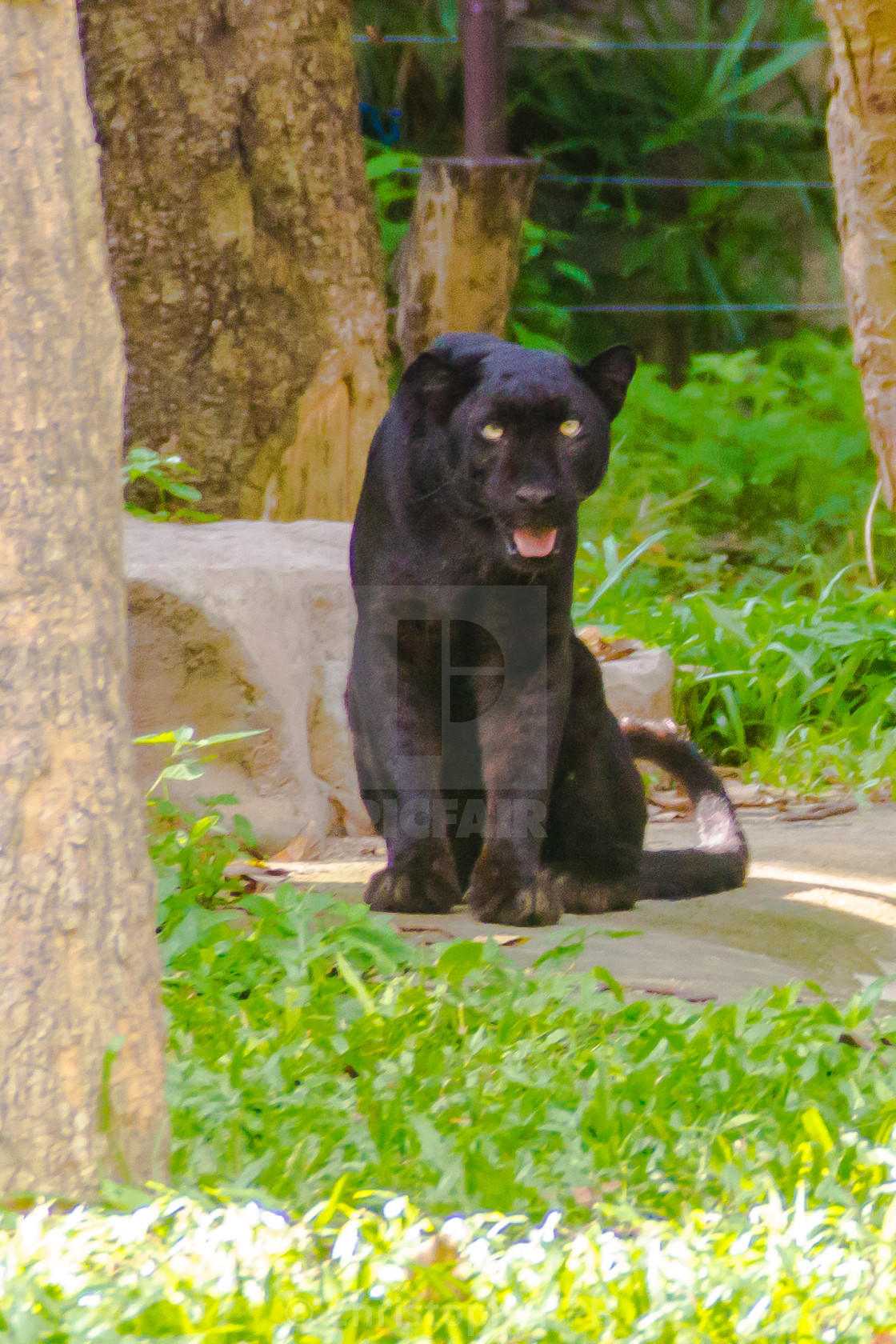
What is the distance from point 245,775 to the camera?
3.44 metres

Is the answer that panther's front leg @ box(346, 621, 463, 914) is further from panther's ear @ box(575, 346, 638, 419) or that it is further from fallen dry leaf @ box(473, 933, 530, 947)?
panther's ear @ box(575, 346, 638, 419)

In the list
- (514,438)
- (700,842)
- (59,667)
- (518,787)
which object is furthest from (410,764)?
(59,667)

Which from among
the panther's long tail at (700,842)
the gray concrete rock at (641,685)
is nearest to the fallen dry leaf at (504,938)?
the panther's long tail at (700,842)

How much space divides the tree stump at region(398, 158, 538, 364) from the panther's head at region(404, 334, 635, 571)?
8.22 ft

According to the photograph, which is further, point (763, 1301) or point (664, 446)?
point (664, 446)

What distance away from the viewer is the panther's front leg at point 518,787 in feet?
8.43

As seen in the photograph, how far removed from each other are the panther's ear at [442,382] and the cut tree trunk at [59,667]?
1225 mm

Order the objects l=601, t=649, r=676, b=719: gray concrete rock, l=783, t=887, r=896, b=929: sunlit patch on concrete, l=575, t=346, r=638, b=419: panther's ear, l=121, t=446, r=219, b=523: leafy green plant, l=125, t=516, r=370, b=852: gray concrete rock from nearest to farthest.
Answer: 1. l=575, t=346, r=638, b=419: panther's ear
2. l=783, t=887, r=896, b=929: sunlit patch on concrete
3. l=125, t=516, r=370, b=852: gray concrete rock
4. l=121, t=446, r=219, b=523: leafy green plant
5. l=601, t=649, r=676, b=719: gray concrete rock

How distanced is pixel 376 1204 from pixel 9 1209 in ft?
1.15

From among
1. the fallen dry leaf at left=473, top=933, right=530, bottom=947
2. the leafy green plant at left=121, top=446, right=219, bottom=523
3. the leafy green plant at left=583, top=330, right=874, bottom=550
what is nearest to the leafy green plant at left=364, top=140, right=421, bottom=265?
the leafy green plant at left=583, top=330, right=874, bottom=550

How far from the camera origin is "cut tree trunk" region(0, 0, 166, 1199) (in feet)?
4.25

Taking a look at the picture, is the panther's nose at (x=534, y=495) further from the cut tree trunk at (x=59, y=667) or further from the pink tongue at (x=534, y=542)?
the cut tree trunk at (x=59, y=667)

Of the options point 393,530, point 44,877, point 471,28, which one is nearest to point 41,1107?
point 44,877

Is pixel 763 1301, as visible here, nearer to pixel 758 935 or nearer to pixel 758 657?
pixel 758 935
